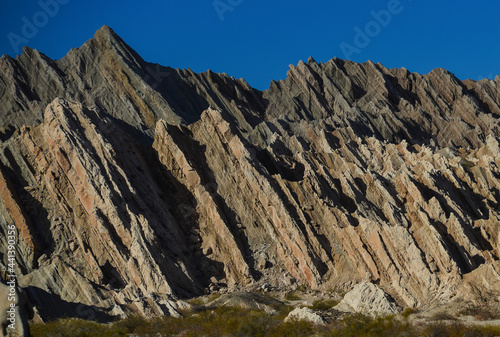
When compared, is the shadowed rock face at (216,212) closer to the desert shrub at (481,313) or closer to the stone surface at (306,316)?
the desert shrub at (481,313)

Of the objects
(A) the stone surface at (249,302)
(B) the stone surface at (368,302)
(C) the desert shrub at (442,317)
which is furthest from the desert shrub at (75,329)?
(C) the desert shrub at (442,317)

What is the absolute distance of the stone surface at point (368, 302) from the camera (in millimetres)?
45000

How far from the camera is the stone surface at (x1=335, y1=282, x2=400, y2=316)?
45.0m

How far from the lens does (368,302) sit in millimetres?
45625

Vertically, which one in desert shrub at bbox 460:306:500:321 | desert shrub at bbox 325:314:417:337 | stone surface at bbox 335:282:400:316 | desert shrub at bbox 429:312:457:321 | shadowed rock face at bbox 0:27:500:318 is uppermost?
shadowed rock face at bbox 0:27:500:318

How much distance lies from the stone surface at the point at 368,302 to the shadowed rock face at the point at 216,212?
9.33 ft

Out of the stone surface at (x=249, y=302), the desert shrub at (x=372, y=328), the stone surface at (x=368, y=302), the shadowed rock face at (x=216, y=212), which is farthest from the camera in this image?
the shadowed rock face at (x=216, y=212)

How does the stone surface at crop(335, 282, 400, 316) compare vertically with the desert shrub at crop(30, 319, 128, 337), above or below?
below

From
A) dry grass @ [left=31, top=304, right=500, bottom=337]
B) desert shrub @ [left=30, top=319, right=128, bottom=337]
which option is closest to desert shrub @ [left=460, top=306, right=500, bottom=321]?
dry grass @ [left=31, top=304, right=500, bottom=337]

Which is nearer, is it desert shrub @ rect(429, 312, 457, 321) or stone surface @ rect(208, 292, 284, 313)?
desert shrub @ rect(429, 312, 457, 321)

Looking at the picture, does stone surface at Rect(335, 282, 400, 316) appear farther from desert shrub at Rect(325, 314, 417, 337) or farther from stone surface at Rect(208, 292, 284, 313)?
stone surface at Rect(208, 292, 284, 313)

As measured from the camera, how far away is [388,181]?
6888cm

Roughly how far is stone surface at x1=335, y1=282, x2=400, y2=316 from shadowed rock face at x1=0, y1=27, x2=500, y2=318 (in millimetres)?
2845

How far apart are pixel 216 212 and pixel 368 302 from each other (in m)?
22.7
